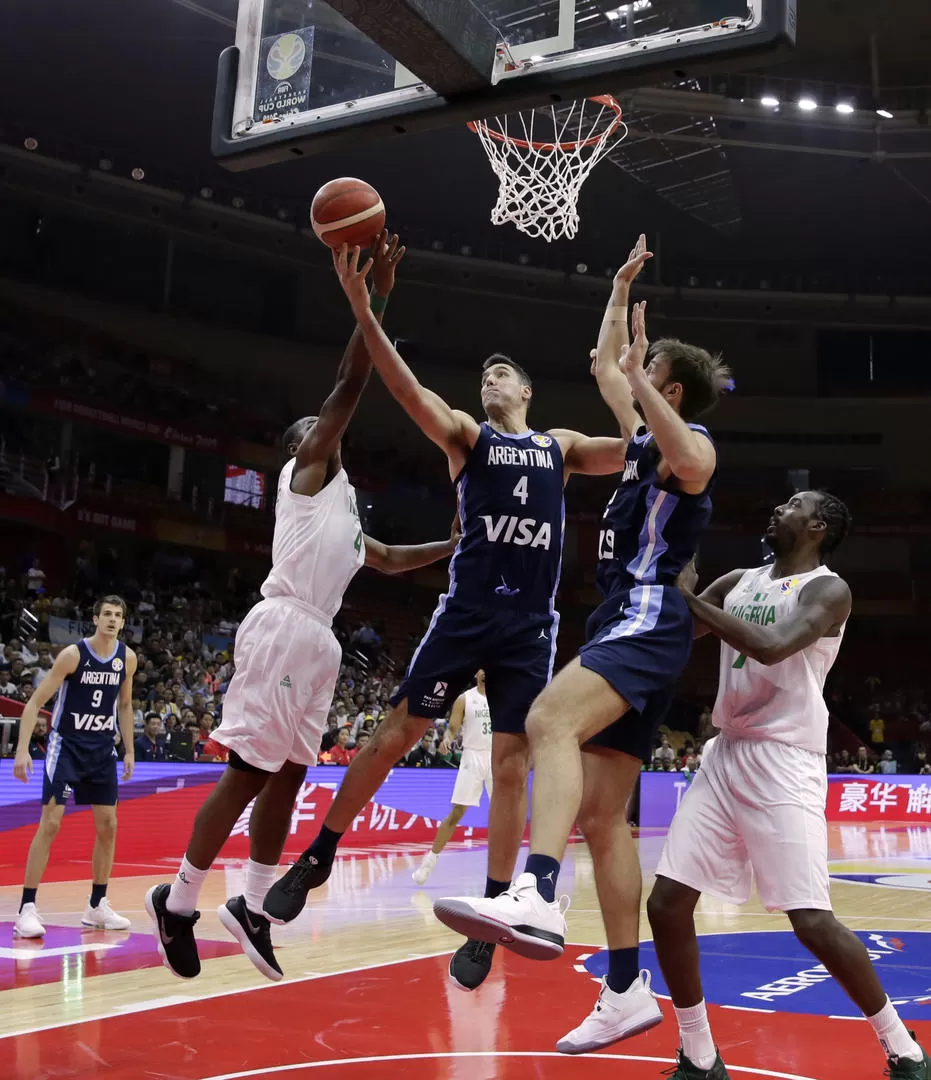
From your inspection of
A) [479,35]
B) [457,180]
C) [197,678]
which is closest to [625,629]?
[479,35]

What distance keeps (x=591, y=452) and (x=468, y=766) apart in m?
6.82

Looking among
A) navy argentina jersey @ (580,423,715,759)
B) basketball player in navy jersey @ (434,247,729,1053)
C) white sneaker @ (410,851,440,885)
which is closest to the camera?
basketball player in navy jersey @ (434,247,729,1053)

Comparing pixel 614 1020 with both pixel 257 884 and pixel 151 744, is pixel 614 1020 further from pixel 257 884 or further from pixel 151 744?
pixel 151 744

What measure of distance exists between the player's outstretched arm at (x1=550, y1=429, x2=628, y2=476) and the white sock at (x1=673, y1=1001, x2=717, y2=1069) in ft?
7.30

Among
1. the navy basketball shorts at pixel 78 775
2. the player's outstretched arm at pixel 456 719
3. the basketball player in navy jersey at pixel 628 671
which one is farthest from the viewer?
the player's outstretched arm at pixel 456 719

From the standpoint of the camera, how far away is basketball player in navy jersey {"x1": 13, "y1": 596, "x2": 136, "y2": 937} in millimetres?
7961

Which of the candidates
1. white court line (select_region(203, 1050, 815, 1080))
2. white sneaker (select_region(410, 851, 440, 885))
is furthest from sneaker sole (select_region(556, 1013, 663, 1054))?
white sneaker (select_region(410, 851, 440, 885))

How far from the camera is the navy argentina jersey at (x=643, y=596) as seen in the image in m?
4.10

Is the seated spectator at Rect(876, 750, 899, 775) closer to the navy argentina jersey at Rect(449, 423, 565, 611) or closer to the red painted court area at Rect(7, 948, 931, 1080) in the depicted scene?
the red painted court area at Rect(7, 948, 931, 1080)

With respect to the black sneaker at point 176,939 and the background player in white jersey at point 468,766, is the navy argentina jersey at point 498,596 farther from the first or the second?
the background player in white jersey at point 468,766

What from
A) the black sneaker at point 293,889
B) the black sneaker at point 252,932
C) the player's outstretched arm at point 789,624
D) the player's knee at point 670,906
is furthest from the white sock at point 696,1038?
the black sneaker at point 252,932

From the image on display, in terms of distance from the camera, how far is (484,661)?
185 inches

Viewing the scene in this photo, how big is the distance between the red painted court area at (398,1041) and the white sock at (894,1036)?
0.50 m

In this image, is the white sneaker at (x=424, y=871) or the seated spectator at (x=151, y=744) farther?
the seated spectator at (x=151, y=744)
